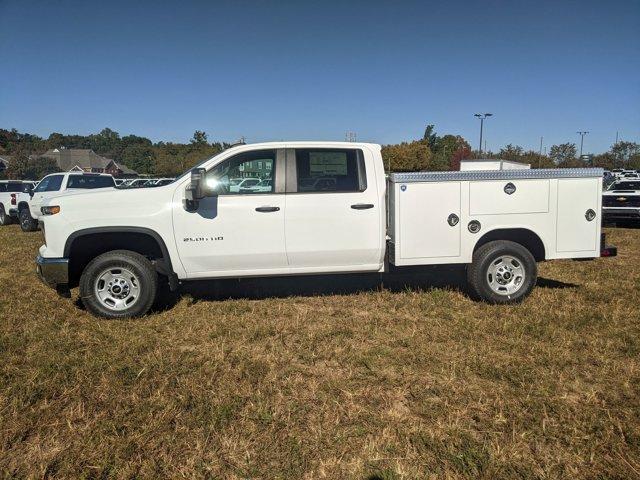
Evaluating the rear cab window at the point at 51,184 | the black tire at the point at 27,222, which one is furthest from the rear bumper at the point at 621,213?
the black tire at the point at 27,222

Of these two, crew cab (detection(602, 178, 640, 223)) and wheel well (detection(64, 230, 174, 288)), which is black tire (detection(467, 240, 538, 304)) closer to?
wheel well (detection(64, 230, 174, 288))

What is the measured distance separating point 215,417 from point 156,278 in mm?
2445

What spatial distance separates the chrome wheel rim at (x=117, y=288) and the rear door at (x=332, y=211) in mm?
1785

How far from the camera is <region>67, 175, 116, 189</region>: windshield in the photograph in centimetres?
1390

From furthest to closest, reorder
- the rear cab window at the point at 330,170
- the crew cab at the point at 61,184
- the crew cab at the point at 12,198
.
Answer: the crew cab at the point at 12,198 → the crew cab at the point at 61,184 → the rear cab window at the point at 330,170

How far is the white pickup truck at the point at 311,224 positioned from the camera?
5.14 meters

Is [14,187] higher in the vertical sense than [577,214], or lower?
higher

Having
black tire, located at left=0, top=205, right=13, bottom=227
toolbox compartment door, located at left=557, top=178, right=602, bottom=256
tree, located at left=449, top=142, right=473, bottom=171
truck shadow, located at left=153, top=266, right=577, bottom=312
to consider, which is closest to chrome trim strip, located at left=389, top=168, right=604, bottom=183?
toolbox compartment door, located at left=557, top=178, right=602, bottom=256

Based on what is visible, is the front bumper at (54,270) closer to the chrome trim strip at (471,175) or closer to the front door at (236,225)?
the front door at (236,225)

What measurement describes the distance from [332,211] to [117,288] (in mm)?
2553

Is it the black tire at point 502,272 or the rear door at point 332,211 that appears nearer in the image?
the rear door at point 332,211

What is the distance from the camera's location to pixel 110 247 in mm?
5449

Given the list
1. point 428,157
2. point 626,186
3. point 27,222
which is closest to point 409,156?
point 428,157

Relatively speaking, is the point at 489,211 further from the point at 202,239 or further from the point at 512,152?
the point at 512,152
